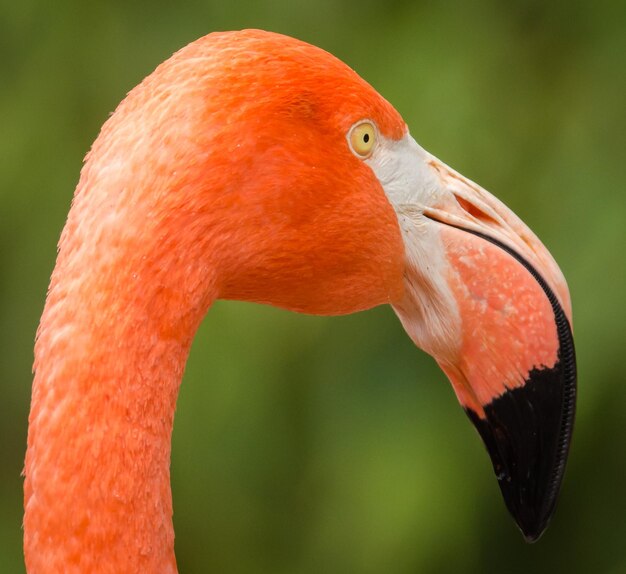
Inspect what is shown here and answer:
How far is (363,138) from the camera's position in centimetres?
120

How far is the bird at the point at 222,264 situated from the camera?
0.99 meters

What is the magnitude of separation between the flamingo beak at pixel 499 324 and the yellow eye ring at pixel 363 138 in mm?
116

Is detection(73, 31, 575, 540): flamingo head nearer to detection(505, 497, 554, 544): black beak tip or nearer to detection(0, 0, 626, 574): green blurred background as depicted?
detection(505, 497, 554, 544): black beak tip

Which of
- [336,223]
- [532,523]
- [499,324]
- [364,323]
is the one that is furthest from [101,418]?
[364,323]

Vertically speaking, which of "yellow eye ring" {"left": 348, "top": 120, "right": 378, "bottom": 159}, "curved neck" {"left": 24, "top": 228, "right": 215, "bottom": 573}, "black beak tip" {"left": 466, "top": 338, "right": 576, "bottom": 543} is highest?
"yellow eye ring" {"left": 348, "top": 120, "right": 378, "bottom": 159}

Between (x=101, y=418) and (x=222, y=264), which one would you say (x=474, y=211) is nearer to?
(x=222, y=264)

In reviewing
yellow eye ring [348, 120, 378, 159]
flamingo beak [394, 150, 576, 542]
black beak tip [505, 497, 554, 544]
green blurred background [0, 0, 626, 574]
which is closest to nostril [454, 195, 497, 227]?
flamingo beak [394, 150, 576, 542]

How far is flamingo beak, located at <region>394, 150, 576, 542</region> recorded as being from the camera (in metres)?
1.30

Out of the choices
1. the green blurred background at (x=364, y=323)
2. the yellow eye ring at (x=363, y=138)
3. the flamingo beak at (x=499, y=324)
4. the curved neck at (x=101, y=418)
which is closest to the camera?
the curved neck at (x=101, y=418)

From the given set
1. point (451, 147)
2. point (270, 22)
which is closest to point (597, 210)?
point (451, 147)

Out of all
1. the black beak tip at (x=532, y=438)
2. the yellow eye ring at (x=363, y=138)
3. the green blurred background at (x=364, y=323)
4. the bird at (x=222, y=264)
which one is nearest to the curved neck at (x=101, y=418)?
the bird at (x=222, y=264)

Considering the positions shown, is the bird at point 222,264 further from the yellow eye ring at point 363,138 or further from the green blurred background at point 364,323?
the green blurred background at point 364,323

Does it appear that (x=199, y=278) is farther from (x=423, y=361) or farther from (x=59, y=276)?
(x=423, y=361)

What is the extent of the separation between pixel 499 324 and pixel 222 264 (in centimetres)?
41
